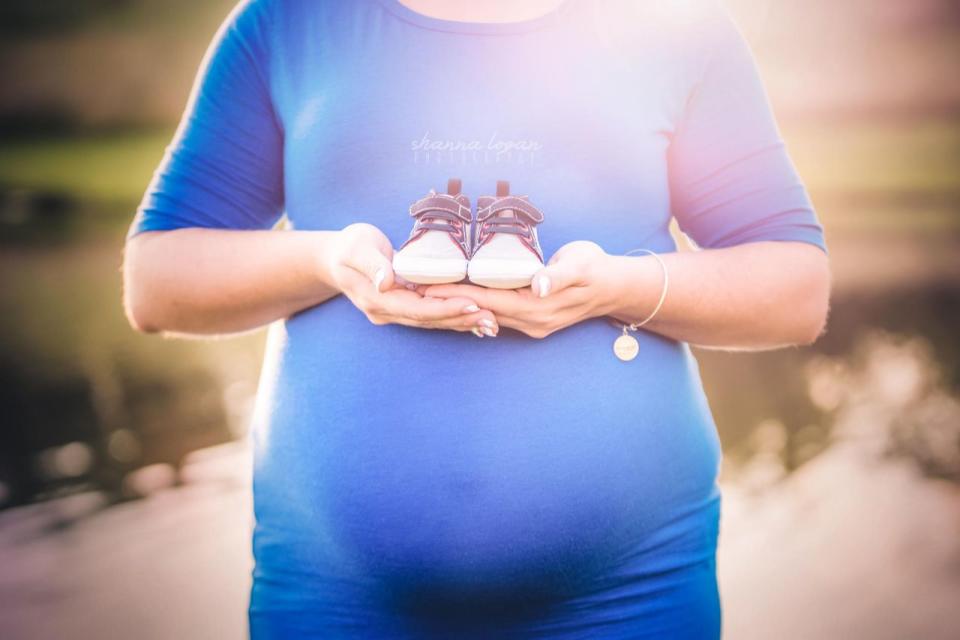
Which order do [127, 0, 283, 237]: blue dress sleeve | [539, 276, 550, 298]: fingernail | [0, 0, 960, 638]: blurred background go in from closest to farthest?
[539, 276, 550, 298]: fingernail
[127, 0, 283, 237]: blue dress sleeve
[0, 0, 960, 638]: blurred background

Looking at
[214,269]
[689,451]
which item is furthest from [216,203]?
[689,451]

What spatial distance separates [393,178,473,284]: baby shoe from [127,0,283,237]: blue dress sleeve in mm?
312

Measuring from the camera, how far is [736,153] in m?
1.20

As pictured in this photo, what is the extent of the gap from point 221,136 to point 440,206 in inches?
15.4

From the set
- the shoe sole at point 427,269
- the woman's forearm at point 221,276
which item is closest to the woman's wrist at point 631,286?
the shoe sole at point 427,269

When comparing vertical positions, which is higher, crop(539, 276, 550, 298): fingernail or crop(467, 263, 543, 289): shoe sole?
crop(467, 263, 543, 289): shoe sole

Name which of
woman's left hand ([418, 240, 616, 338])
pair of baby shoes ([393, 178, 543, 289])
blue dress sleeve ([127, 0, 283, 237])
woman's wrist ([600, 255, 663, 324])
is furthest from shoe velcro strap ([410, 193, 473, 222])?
blue dress sleeve ([127, 0, 283, 237])

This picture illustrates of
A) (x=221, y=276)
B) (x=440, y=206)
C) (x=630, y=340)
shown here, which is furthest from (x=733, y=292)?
(x=221, y=276)

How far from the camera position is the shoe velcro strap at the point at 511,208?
3.53 feet

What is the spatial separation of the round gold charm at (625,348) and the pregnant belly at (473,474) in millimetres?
38

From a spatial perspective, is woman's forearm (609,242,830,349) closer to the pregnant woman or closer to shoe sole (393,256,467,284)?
the pregnant woman

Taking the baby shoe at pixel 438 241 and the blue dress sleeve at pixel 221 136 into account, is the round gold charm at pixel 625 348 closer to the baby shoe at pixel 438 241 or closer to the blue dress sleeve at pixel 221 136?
the baby shoe at pixel 438 241

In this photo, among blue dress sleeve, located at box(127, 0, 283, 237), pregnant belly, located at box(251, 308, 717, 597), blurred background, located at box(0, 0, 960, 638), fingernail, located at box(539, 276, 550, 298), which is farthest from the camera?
blurred background, located at box(0, 0, 960, 638)

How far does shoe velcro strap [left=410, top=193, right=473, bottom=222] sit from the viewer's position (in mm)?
1066
